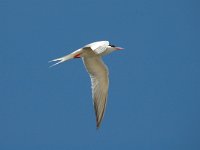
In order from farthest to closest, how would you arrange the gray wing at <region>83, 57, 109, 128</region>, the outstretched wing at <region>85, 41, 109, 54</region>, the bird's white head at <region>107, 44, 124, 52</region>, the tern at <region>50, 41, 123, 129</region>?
the gray wing at <region>83, 57, 109, 128</region>, the tern at <region>50, 41, 123, 129</region>, the bird's white head at <region>107, 44, 124, 52</region>, the outstretched wing at <region>85, 41, 109, 54</region>

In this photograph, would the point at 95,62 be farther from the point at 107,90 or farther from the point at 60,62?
the point at 60,62

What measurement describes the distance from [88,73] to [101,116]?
2.99ft

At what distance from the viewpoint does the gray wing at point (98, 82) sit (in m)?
11.4

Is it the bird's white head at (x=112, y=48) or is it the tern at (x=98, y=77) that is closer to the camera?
the bird's white head at (x=112, y=48)

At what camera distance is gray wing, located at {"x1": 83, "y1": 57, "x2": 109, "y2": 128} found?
11.4m

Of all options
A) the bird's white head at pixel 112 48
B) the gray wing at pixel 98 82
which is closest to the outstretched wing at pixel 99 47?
the bird's white head at pixel 112 48

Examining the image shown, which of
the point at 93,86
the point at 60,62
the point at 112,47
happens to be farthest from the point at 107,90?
the point at 60,62

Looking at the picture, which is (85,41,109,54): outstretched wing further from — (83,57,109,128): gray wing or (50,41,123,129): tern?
(83,57,109,128): gray wing

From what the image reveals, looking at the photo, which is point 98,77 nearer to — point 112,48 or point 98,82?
point 98,82

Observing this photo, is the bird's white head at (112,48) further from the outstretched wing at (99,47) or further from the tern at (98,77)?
the outstretched wing at (99,47)

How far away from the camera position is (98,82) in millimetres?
11672

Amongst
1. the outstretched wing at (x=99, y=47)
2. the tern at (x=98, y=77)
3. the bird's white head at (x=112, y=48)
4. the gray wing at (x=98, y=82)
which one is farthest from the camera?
the gray wing at (x=98, y=82)

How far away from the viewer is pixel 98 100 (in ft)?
37.6

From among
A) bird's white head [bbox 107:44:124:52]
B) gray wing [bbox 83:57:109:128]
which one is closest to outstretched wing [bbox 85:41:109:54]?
bird's white head [bbox 107:44:124:52]
